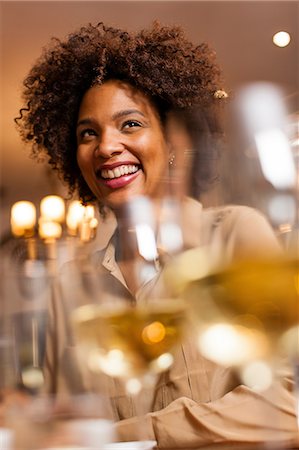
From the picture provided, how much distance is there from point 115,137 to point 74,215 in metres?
0.08

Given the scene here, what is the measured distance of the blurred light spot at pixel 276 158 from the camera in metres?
0.43

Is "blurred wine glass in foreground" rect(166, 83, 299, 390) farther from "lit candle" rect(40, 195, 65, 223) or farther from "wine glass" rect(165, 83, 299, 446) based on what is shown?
"lit candle" rect(40, 195, 65, 223)

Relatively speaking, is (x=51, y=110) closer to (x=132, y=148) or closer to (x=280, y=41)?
(x=132, y=148)

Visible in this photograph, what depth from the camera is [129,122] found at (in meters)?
0.76

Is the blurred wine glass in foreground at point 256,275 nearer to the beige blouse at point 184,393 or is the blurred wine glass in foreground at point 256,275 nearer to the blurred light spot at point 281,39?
the beige blouse at point 184,393

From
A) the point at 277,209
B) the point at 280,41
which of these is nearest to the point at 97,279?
the point at 277,209

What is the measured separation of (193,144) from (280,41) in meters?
0.20

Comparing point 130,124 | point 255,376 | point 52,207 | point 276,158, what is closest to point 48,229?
point 52,207

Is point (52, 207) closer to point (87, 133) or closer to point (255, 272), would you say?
point (87, 133)

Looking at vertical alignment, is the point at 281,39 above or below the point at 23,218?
above

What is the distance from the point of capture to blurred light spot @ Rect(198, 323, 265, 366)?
15.3 inches

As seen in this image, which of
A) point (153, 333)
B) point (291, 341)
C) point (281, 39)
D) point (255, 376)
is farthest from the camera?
point (281, 39)

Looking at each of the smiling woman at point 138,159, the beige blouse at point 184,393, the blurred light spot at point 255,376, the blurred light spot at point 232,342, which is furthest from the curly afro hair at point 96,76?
the blurred light spot at point 232,342

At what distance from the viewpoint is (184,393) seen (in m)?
0.70
